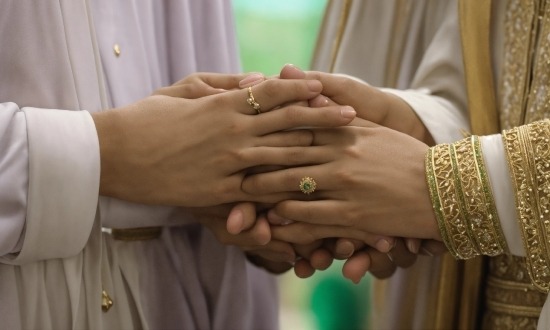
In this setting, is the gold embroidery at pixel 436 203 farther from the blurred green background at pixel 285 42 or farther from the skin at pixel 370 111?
the blurred green background at pixel 285 42

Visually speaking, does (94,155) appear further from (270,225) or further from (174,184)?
(270,225)

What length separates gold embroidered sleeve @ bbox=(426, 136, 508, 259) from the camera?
1.23m

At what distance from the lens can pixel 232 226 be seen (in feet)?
4.19

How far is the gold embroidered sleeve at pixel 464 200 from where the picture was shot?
1.23 m

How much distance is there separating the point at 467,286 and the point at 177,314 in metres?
0.47

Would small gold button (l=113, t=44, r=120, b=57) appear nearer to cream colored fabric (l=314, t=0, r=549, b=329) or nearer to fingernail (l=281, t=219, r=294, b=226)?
fingernail (l=281, t=219, r=294, b=226)

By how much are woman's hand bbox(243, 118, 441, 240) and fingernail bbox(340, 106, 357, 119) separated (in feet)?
0.20

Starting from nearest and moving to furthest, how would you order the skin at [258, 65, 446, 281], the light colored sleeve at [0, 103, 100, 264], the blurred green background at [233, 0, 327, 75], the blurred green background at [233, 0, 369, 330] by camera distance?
the light colored sleeve at [0, 103, 100, 264], the skin at [258, 65, 446, 281], the blurred green background at [233, 0, 369, 330], the blurred green background at [233, 0, 327, 75]

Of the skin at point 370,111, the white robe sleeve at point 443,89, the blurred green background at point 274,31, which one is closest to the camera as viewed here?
the skin at point 370,111

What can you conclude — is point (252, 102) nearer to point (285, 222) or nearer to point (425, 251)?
point (285, 222)

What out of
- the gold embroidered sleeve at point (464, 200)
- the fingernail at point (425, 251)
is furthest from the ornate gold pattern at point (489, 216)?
the fingernail at point (425, 251)

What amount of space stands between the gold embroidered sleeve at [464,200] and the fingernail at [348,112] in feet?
0.42

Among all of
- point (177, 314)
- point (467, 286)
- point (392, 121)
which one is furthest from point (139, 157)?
point (467, 286)

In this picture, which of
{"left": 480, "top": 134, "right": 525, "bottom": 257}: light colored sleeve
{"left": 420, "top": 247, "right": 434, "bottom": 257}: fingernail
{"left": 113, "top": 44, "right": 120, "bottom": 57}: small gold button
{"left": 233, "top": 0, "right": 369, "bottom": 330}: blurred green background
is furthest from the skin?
{"left": 233, "top": 0, "right": 369, "bottom": 330}: blurred green background
